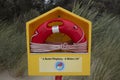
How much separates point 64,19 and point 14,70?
9.71 ft

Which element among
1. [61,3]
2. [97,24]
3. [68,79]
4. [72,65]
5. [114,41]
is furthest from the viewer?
[61,3]

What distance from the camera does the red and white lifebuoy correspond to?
12.2 ft

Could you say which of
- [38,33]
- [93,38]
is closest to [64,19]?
[38,33]

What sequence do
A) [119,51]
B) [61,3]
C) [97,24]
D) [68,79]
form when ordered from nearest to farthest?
[68,79] < [119,51] < [97,24] < [61,3]

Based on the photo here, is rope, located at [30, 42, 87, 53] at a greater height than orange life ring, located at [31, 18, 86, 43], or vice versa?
orange life ring, located at [31, 18, 86, 43]

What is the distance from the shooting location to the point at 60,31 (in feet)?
12.3

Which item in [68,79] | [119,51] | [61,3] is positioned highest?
[61,3]

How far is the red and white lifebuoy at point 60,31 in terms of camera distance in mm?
3725

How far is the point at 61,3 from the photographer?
55.3 ft

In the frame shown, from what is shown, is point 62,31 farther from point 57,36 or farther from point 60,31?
point 57,36

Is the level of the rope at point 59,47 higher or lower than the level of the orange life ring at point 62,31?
lower

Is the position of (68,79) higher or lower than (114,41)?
lower

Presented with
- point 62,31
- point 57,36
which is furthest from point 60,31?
point 57,36

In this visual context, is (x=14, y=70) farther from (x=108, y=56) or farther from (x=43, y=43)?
(x=43, y=43)
